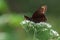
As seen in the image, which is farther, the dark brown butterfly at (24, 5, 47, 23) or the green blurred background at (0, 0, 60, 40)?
the green blurred background at (0, 0, 60, 40)

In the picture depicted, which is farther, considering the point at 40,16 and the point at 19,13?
the point at 19,13

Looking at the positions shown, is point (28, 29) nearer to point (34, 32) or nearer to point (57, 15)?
point (34, 32)

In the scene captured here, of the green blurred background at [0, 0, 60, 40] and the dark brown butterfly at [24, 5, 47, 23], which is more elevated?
the green blurred background at [0, 0, 60, 40]

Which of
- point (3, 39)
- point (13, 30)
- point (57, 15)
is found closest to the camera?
point (3, 39)

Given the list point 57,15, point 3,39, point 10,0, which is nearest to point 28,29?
point 3,39

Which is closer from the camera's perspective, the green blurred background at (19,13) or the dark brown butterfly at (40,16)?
the dark brown butterfly at (40,16)

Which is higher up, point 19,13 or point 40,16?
point 19,13

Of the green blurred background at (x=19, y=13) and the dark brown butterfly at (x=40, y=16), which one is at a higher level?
the green blurred background at (x=19, y=13)

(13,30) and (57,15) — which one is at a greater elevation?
(57,15)
